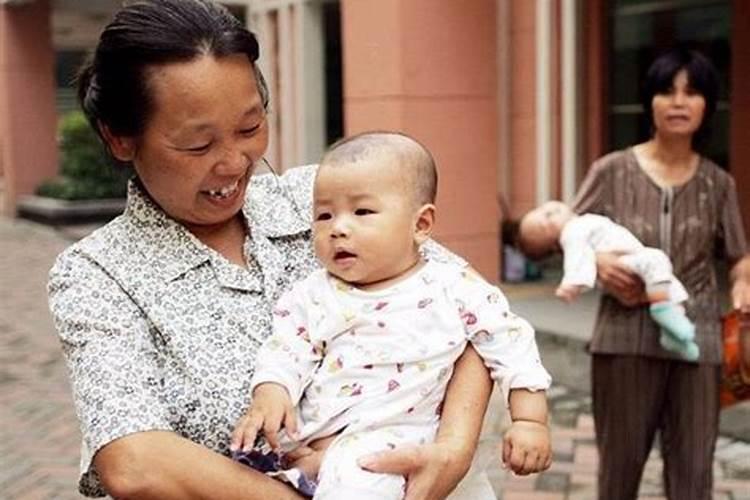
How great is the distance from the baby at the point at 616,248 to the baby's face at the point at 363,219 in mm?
1529

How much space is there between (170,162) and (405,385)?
497 millimetres

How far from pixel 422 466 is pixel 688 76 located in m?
2.21

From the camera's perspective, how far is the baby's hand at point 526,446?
5.65 feet

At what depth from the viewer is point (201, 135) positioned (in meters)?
1.68

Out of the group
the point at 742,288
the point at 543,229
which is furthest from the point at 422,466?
the point at 742,288

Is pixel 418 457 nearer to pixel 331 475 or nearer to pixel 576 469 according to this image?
pixel 331 475

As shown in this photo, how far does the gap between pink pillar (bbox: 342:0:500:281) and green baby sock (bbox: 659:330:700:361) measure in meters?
3.67

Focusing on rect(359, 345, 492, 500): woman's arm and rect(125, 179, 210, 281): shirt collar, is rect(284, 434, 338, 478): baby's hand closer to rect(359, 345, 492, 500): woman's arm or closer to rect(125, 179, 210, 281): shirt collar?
rect(359, 345, 492, 500): woman's arm

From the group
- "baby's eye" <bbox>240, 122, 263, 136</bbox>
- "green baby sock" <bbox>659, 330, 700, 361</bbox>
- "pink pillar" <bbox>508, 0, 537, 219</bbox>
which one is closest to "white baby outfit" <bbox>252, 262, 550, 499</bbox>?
"baby's eye" <bbox>240, 122, 263, 136</bbox>

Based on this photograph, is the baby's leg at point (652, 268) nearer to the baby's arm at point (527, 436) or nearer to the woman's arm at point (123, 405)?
the baby's arm at point (527, 436)

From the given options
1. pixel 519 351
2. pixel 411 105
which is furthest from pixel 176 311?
pixel 411 105

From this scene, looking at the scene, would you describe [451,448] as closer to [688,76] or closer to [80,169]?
[688,76]

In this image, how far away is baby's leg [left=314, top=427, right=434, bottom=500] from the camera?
1.64m

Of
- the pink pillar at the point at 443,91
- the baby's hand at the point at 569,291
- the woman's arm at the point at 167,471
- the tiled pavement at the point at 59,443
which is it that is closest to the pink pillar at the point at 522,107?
the pink pillar at the point at 443,91
